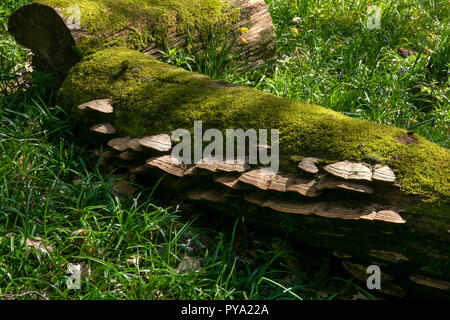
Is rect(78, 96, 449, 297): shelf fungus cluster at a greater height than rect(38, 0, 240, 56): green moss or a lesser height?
lesser

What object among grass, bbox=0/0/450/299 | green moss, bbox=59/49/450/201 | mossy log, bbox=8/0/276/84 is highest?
mossy log, bbox=8/0/276/84

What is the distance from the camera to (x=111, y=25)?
12.4ft

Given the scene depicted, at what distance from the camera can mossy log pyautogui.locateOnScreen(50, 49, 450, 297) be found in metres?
2.17

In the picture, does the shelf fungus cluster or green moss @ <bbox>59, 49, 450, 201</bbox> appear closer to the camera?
the shelf fungus cluster

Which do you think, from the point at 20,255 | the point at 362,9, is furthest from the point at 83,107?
the point at 362,9

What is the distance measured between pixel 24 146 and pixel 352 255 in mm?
2441

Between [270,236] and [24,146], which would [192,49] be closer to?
[24,146]

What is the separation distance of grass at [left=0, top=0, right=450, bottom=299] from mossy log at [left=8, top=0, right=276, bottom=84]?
196 millimetres

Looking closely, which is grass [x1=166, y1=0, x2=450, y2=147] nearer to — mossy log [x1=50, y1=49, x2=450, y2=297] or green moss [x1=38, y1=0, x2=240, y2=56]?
green moss [x1=38, y1=0, x2=240, y2=56]

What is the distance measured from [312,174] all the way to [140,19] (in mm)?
2498

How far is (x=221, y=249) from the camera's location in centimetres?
273

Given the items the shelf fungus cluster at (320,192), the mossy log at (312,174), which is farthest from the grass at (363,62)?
the shelf fungus cluster at (320,192)

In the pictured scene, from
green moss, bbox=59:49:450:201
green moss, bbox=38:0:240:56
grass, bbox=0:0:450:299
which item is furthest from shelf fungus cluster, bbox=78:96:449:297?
green moss, bbox=38:0:240:56

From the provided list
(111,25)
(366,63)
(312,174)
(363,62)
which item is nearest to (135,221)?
(312,174)
